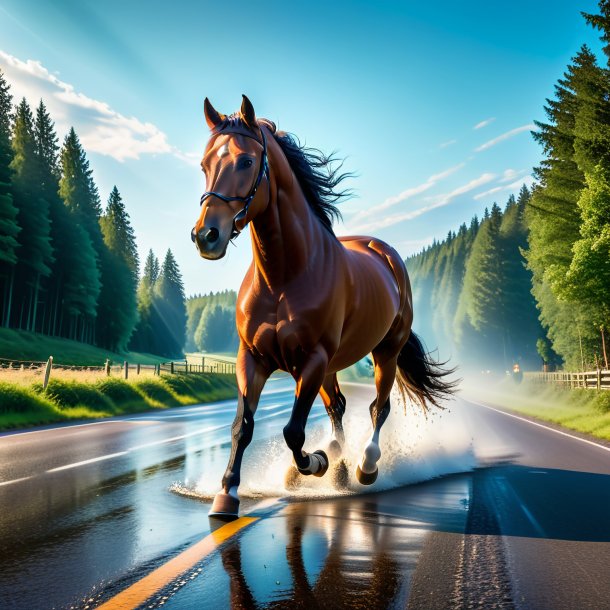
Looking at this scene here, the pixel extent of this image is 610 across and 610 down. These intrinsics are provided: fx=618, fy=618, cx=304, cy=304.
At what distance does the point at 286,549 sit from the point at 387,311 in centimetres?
348

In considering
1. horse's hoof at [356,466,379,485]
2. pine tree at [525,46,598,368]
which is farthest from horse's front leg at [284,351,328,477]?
pine tree at [525,46,598,368]

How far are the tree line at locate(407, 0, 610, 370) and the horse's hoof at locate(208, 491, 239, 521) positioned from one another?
21986 mm

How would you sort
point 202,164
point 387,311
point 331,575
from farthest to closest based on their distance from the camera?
point 387,311, point 202,164, point 331,575

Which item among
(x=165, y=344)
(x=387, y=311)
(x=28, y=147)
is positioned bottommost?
(x=387, y=311)

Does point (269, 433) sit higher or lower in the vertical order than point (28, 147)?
lower

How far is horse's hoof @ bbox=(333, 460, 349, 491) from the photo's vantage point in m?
6.18

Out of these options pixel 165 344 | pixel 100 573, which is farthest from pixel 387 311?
pixel 165 344

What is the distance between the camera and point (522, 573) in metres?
3.36

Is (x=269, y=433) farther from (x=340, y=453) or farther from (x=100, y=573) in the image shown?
(x=100, y=573)

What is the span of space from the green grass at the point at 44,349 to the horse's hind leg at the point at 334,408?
41.7 meters

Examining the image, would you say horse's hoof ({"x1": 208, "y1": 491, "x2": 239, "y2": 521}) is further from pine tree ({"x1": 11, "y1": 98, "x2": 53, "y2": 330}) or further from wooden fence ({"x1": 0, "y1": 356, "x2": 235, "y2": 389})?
pine tree ({"x1": 11, "y1": 98, "x2": 53, "y2": 330})

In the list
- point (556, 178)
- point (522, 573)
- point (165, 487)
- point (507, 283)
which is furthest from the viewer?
point (507, 283)

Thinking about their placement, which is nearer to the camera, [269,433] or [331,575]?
[331,575]

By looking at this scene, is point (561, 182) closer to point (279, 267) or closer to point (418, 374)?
point (418, 374)
